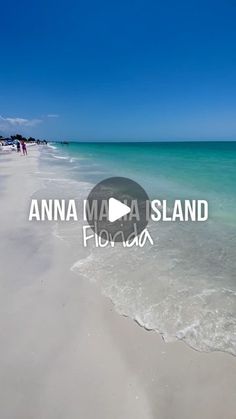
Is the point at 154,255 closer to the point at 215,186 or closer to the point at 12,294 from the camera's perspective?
the point at 12,294

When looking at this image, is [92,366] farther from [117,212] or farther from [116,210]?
[116,210]

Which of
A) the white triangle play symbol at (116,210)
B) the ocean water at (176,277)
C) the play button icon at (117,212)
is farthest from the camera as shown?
the white triangle play symbol at (116,210)

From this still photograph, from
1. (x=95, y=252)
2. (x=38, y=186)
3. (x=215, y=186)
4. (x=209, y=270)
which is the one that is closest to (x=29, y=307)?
(x=95, y=252)

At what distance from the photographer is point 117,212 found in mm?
8062

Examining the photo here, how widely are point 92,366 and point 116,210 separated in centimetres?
606

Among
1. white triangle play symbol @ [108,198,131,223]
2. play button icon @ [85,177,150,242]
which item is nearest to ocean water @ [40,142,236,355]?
play button icon @ [85,177,150,242]

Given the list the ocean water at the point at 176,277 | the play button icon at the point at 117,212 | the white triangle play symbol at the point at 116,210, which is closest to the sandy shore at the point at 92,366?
the ocean water at the point at 176,277

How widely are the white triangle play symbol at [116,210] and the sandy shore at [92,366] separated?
3656mm

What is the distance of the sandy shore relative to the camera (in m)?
2.12

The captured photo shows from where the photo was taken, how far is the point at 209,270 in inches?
169

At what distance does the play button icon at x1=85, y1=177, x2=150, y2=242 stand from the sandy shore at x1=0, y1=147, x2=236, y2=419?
2450mm

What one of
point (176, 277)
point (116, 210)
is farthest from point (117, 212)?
point (176, 277)

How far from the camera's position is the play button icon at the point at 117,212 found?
20.0ft

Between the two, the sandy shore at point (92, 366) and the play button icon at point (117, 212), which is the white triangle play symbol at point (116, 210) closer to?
the play button icon at point (117, 212)
